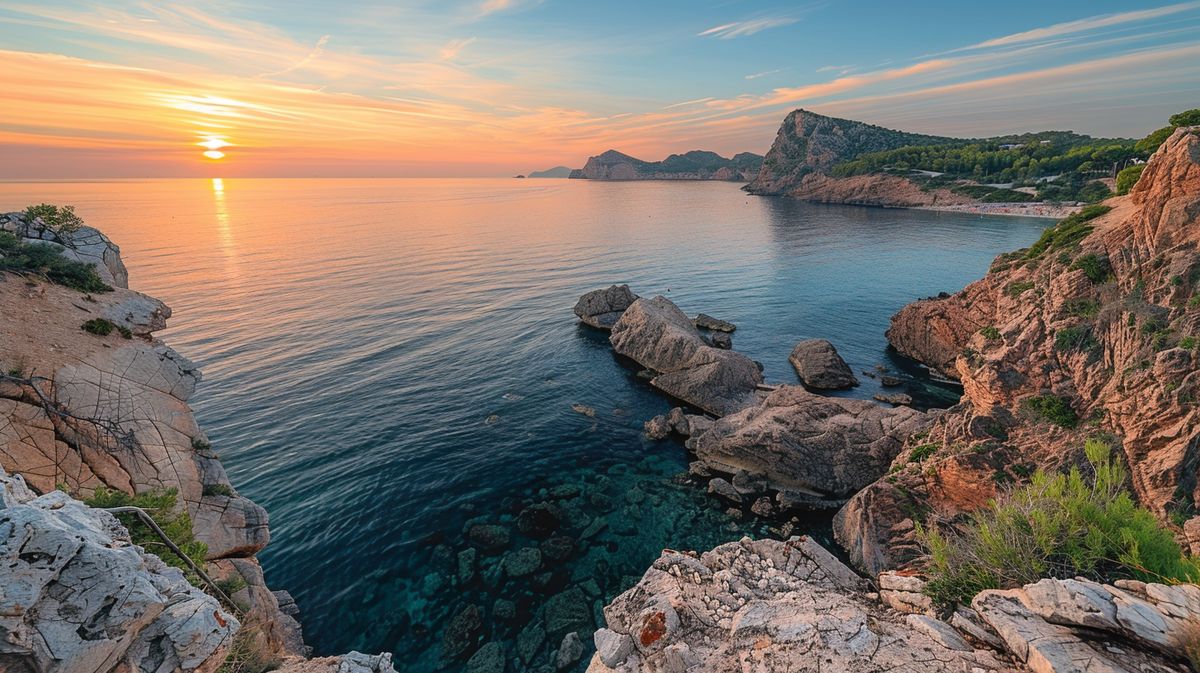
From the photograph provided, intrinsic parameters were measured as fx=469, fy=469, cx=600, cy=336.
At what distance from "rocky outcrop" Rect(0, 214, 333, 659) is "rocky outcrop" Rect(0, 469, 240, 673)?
15.2 ft

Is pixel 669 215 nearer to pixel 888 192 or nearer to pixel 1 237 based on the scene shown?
pixel 888 192

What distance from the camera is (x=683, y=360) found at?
39375 mm

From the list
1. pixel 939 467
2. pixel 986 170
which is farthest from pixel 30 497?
pixel 986 170

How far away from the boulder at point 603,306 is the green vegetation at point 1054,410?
35.6m

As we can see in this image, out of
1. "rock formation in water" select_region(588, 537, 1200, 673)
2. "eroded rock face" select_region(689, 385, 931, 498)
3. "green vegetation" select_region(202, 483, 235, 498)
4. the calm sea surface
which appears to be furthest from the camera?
"eroded rock face" select_region(689, 385, 931, 498)

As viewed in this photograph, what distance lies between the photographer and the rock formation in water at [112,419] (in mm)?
12695

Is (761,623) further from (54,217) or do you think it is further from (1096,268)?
(54,217)

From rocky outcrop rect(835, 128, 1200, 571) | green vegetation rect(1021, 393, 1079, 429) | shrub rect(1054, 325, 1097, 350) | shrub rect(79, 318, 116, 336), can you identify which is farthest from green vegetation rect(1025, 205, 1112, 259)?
shrub rect(79, 318, 116, 336)

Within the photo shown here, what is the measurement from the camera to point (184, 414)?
16.9m

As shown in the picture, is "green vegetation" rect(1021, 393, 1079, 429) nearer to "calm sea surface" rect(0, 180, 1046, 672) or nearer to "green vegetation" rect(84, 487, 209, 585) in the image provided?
"calm sea surface" rect(0, 180, 1046, 672)

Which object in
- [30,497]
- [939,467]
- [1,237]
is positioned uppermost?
[1,237]

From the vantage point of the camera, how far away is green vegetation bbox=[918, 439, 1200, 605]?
800 centimetres

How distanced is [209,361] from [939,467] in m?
49.9

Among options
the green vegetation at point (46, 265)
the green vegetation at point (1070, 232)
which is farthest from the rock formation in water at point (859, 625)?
the green vegetation at point (1070, 232)
